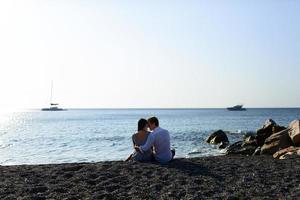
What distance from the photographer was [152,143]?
15.6 metres

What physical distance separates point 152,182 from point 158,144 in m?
3.86

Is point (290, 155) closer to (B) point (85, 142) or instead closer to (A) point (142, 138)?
(A) point (142, 138)

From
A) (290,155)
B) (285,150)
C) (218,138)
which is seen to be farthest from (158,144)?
(218,138)

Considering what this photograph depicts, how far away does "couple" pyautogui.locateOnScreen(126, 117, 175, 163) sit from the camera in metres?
15.7

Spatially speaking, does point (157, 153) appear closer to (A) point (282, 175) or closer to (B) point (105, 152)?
(A) point (282, 175)

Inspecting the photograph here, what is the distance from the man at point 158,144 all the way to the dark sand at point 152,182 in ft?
2.15

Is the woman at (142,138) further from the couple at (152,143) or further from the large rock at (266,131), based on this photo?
the large rock at (266,131)

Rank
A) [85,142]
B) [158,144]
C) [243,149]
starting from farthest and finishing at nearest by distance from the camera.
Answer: [85,142], [243,149], [158,144]

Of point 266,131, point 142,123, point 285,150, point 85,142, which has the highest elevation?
point 142,123

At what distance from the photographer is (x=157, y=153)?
624 inches

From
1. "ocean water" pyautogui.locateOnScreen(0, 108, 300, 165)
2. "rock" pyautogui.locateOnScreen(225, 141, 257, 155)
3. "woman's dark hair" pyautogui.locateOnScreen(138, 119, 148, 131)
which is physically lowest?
"ocean water" pyautogui.locateOnScreen(0, 108, 300, 165)

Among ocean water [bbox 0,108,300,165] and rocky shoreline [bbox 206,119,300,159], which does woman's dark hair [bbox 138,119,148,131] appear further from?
ocean water [bbox 0,108,300,165]

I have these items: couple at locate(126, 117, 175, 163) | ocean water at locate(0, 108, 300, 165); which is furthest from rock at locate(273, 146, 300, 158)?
ocean water at locate(0, 108, 300, 165)

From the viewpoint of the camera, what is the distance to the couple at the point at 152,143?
15664mm
